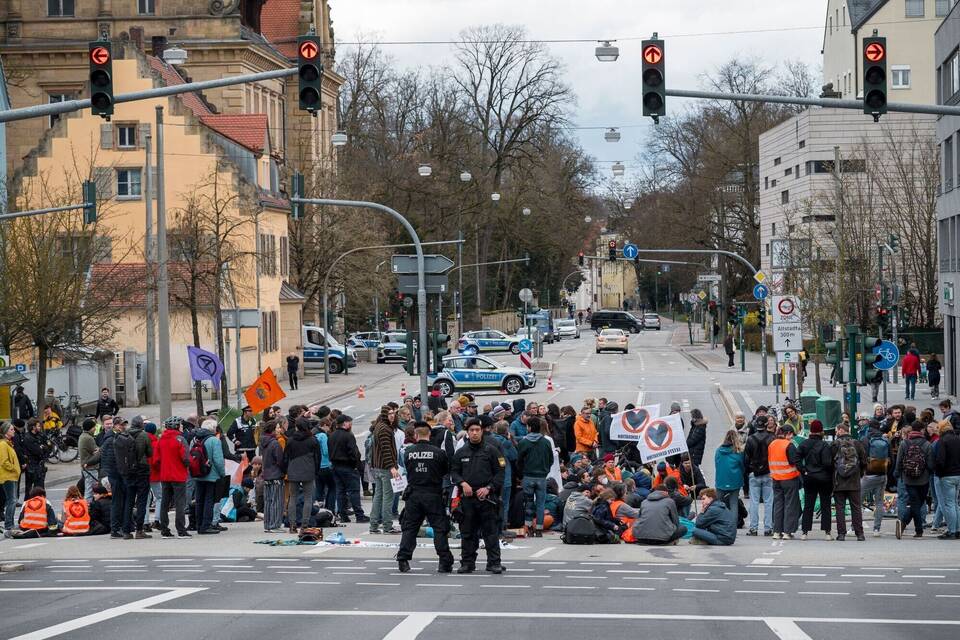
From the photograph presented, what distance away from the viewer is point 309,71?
18.0 m

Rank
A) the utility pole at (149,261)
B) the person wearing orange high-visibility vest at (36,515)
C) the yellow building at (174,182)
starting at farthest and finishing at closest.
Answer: the yellow building at (174,182)
the utility pole at (149,261)
the person wearing orange high-visibility vest at (36,515)

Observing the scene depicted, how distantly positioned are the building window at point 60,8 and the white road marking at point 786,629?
67323 mm

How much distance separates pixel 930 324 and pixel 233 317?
3685 cm

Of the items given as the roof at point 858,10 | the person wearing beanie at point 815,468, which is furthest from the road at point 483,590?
the roof at point 858,10

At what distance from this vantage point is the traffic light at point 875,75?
17.5 metres

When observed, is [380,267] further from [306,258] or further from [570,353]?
[570,353]

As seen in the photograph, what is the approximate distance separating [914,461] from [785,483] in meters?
1.72

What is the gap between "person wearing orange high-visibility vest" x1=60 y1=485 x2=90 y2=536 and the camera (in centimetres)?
2180

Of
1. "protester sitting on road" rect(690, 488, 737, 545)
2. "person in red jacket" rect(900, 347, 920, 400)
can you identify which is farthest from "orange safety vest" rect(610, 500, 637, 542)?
"person in red jacket" rect(900, 347, 920, 400)

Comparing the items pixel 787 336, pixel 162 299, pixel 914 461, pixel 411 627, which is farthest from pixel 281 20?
pixel 411 627

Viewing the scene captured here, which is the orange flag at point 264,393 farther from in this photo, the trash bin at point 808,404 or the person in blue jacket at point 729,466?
the trash bin at point 808,404

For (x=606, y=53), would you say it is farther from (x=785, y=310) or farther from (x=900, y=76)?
(x=900, y=76)

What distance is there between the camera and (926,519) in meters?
22.7

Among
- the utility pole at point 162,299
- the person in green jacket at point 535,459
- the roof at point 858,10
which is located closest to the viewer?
the person in green jacket at point 535,459
